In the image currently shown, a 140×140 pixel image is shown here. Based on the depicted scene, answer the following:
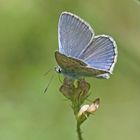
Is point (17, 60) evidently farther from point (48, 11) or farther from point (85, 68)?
point (85, 68)

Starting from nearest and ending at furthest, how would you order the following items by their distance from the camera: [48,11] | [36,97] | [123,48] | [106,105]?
[123,48] < [36,97] < [106,105] < [48,11]

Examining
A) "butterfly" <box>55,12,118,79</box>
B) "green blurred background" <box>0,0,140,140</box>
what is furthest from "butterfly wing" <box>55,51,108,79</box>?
"green blurred background" <box>0,0,140,140</box>

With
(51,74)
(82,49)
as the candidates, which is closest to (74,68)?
(82,49)

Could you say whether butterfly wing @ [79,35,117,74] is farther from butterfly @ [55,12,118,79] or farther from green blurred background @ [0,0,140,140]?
green blurred background @ [0,0,140,140]

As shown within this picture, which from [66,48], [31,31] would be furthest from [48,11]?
[66,48]

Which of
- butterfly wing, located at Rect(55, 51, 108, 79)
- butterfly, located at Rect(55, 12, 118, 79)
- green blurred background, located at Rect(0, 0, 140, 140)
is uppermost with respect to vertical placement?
butterfly, located at Rect(55, 12, 118, 79)

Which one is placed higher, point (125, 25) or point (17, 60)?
point (125, 25)

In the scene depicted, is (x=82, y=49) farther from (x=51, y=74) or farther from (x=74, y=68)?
(x=51, y=74)

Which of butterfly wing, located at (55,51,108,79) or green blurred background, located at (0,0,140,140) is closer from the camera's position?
butterfly wing, located at (55,51,108,79)
